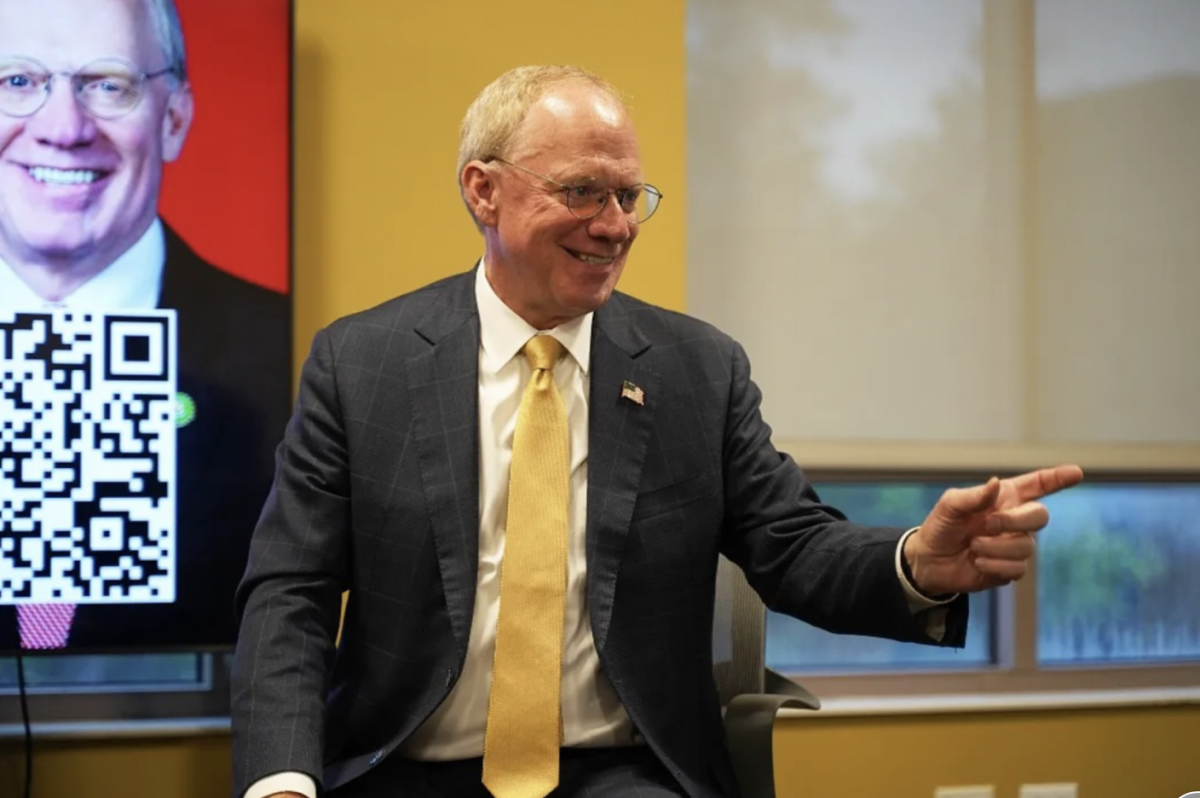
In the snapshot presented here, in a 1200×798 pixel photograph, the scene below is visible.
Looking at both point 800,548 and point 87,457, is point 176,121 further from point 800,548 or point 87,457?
point 800,548

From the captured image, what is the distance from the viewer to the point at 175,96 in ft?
7.59

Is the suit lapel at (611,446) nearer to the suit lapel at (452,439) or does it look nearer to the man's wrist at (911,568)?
the suit lapel at (452,439)

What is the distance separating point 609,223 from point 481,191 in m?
0.24

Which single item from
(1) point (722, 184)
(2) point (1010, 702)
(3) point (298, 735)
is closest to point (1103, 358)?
(2) point (1010, 702)

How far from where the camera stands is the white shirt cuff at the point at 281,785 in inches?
60.7

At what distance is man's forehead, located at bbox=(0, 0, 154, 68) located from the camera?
2234 mm

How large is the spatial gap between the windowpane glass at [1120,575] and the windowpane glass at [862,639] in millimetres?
317

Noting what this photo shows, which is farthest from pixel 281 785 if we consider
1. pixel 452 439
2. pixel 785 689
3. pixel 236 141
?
pixel 236 141

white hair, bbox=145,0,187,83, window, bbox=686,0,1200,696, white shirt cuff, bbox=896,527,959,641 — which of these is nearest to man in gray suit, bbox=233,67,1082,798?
white shirt cuff, bbox=896,527,959,641

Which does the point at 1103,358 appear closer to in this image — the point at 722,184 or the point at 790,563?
the point at 722,184

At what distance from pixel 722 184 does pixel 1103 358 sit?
1.11 m

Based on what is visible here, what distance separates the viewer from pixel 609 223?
1.79 metres

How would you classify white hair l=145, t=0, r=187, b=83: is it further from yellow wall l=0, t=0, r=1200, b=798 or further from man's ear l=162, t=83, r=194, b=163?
yellow wall l=0, t=0, r=1200, b=798

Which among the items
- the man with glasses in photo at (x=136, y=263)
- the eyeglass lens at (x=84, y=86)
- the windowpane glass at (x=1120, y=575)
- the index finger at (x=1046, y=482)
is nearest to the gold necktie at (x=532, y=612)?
the index finger at (x=1046, y=482)
